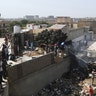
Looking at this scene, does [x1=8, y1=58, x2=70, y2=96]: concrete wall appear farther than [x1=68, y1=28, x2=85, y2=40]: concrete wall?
No

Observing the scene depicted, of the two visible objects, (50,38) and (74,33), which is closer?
(50,38)

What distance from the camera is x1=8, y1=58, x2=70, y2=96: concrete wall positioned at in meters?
13.6

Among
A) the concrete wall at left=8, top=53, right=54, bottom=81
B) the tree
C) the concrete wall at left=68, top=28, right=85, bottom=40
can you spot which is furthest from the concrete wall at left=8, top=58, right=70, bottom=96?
the concrete wall at left=68, top=28, right=85, bottom=40

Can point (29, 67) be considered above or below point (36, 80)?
above

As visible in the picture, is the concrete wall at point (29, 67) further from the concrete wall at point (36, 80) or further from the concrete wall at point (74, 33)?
the concrete wall at point (74, 33)

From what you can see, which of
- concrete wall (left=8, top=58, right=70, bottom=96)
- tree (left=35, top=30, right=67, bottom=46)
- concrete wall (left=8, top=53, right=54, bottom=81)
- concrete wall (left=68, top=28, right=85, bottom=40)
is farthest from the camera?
concrete wall (left=68, top=28, right=85, bottom=40)

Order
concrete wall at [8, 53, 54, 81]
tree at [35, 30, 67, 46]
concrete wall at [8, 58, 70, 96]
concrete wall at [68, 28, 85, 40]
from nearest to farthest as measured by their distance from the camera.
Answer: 1. concrete wall at [8, 53, 54, 81]
2. concrete wall at [8, 58, 70, 96]
3. tree at [35, 30, 67, 46]
4. concrete wall at [68, 28, 85, 40]

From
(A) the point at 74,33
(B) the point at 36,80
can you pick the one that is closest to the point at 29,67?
(B) the point at 36,80

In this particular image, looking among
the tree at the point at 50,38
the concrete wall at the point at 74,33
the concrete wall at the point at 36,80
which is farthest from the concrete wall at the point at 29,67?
the concrete wall at the point at 74,33

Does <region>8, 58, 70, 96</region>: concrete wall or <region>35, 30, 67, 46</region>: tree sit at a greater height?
<region>35, 30, 67, 46</region>: tree

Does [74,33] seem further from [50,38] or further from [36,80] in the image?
[36,80]

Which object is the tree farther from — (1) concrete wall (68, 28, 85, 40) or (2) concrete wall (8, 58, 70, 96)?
(1) concrete wall (68, 28, 85, 40)

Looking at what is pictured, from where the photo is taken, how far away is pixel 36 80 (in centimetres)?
1561

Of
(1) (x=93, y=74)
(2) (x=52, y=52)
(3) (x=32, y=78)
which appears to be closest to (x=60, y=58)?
(2) (x=52, y=52)
